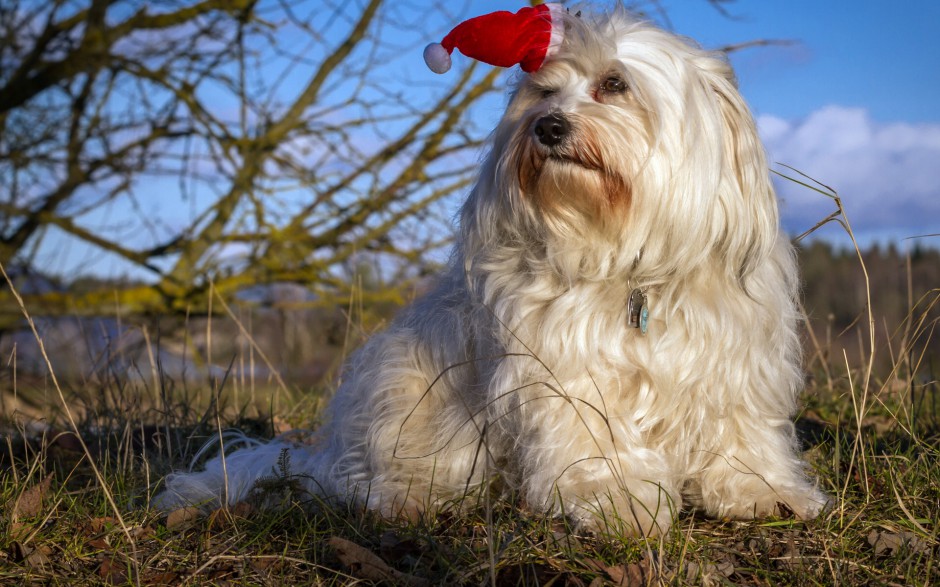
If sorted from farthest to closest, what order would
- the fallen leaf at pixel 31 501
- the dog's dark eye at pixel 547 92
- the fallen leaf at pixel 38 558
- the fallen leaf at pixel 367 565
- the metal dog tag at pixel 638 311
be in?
1. the dog's dark eye at pixel 547 92
2. the fallen leaf at pixel 31 501
3. the metal dog tag at pixel 638 311
4. the fallen leaf at pixel 38 558
5. the fallen leaf at pixel 367 565

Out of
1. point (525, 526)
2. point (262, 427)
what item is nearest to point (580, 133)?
point (525, 526)

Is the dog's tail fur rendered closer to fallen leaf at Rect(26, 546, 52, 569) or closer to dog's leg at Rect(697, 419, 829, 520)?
fallen leaf at Rect(26, 546, 52, 569)

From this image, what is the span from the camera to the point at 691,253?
287 cm

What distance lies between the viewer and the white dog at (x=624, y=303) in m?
2.83

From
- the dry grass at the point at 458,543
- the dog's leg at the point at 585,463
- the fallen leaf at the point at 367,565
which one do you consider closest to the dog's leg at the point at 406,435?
the dry grass at the point at 458,543

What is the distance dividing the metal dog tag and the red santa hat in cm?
88

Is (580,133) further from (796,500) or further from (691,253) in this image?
(796,500)

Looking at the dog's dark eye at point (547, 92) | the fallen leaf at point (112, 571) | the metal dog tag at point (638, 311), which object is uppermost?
the dog's dark eye at point (547, 92)

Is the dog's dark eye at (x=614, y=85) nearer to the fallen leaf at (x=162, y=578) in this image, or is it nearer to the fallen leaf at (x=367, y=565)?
the fallen leaf at (x=367, y=565)

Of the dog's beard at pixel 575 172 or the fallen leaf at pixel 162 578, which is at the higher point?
the dog's beard at pixel 575 172

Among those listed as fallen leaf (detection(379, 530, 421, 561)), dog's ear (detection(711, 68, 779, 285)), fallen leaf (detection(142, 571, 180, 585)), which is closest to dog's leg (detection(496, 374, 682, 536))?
fallen leaf (detection(379, 530, 421, 561))

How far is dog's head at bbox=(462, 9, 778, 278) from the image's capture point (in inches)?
111

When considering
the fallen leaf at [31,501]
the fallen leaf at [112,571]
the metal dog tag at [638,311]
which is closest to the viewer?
the fallen leaf at [112,571]

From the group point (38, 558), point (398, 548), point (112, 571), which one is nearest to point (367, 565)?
point (398, 548)
